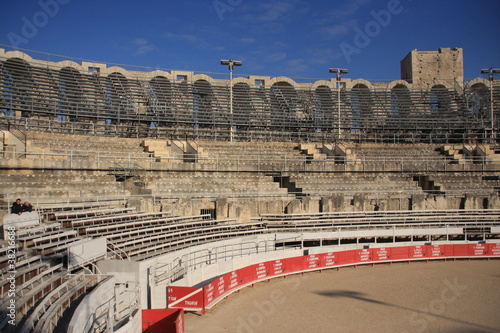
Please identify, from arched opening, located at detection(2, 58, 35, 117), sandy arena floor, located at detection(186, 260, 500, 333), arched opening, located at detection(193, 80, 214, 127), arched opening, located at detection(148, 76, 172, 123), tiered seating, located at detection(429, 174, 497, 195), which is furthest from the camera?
arched opening, located at detection(193, 80, 214, 127)

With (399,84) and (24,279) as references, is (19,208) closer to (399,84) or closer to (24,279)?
(24,279)

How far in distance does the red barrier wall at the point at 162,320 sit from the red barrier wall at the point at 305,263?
128 centimetres

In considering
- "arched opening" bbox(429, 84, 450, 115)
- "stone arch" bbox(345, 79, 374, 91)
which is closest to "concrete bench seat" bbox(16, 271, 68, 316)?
"arched opening" bbox(429, 84, 450, 115)

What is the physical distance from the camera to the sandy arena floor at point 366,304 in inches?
371

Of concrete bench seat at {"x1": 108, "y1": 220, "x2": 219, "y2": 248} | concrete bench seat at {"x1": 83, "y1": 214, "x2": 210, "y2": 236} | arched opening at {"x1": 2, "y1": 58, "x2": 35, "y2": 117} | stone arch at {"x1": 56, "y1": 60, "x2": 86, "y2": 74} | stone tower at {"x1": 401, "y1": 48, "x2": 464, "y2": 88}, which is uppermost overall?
stone tower at {"x1": 401, "y1": 48, "x2": 464, "y2": 88}

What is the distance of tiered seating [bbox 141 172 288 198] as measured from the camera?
1655 cm

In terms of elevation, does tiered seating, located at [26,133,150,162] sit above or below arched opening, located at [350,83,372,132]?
below

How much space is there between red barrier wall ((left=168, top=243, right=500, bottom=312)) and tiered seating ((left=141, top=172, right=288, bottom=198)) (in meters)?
4.38

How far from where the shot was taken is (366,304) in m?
10.9

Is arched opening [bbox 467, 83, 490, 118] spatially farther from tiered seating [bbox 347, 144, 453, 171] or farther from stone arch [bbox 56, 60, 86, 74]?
stone arch [bbox 56, 60, 86, 74]

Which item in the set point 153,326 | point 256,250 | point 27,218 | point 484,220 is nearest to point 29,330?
point 153,326

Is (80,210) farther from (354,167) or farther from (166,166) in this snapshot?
(354,167)

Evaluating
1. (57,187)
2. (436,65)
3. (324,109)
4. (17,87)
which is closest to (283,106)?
(324,109)

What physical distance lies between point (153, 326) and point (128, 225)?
4576 mm
